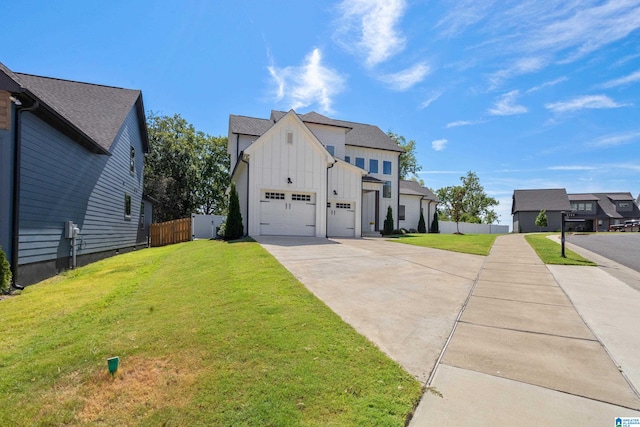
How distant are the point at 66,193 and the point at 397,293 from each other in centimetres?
1081

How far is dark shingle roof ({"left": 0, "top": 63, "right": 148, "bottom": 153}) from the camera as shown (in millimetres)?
10164

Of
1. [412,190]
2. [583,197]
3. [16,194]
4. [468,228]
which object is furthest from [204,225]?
[583,197]

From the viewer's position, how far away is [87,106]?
42.6 feet

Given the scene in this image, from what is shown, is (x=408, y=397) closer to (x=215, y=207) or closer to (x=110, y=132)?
(x=110, y=132)

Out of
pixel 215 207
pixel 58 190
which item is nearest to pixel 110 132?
pixel 58 190

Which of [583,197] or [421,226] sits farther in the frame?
[583,197]

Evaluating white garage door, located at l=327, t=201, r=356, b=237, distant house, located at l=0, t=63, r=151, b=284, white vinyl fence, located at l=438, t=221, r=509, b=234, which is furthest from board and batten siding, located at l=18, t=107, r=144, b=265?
white vinyl fence, located at l=438, t=221, r=509, b=234

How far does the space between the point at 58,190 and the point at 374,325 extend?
10620 millimetres

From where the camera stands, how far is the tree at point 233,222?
48.3ft

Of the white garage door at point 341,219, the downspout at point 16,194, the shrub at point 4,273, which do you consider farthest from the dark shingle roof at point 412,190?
the shrub at point 4,273

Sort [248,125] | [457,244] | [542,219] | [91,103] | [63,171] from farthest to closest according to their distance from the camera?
[542,219] → [248,125] → [457,244] → [91,103] → [63,171]

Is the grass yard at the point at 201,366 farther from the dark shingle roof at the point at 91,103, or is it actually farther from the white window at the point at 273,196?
the white window at the point at 273,196

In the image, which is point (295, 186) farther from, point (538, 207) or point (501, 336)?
point (538, 207)

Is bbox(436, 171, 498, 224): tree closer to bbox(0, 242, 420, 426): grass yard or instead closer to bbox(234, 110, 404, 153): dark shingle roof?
bbox(234, 110, 404, 153): dark shingle roof
